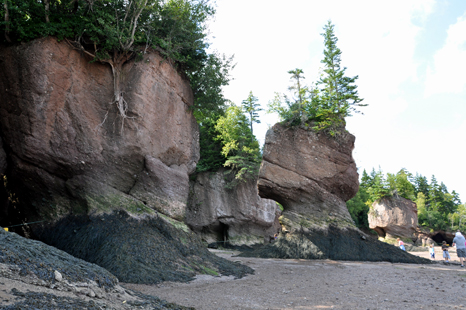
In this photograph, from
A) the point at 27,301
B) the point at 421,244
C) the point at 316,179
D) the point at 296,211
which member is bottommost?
the point at 421,244

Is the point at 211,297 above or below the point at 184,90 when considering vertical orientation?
below

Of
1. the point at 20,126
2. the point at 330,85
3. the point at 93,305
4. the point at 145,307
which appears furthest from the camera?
→ the point at 330,85

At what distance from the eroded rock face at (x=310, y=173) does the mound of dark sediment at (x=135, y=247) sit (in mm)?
7139

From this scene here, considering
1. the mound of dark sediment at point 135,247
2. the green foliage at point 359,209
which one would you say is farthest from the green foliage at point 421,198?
the mound of dark sediment at point 135,247

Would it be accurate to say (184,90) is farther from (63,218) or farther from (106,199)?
(63,218)

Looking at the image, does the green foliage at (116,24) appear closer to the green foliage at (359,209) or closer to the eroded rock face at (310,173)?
the eroded rock face at (310,173)

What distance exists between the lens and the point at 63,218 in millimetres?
10258

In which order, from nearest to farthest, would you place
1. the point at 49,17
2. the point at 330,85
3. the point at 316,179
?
the point at 49,17 < the point at 316,179 < the point at 330,85

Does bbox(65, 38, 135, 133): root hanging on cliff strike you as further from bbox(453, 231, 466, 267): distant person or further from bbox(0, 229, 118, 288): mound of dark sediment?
bbox(453, 231, 466, 267): distant person

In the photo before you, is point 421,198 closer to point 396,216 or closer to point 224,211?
point 396,216

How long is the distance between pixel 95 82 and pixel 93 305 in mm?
9483

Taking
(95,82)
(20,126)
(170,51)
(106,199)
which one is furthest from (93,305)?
(170,51)

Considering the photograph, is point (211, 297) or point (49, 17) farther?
point (49, 17)

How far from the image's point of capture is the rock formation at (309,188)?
16.0 meters
